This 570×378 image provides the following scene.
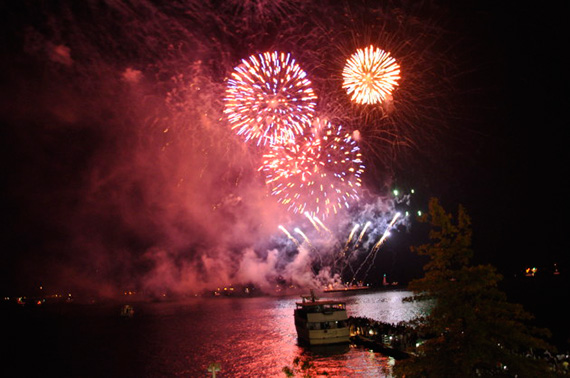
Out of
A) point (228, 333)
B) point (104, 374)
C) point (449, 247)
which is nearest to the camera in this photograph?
point (449, 247)

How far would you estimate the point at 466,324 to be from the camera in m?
12.2

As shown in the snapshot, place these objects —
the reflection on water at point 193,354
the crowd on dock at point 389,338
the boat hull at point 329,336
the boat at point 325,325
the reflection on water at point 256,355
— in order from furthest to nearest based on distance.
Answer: the boat at point 325,325, the boat hull at point 329,336, the reflection on water at point 193,354, the reflection on water at point 256,355, the crowd on dock at point 389,338

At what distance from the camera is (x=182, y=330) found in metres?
83.2

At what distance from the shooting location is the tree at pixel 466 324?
1180 cm

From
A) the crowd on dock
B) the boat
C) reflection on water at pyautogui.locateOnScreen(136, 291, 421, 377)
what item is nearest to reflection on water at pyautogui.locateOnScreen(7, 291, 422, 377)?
reflection on water at pyautogui.locateOnScreen(136, 291, 421, 377)

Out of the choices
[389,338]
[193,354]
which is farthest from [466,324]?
[193,354]

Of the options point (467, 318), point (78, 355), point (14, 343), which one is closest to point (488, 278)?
point (467, 318)

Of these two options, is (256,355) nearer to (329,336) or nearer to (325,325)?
(325,325)

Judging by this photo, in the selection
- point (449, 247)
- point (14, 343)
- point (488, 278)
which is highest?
point (449, 247)

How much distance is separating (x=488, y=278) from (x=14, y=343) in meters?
94.4

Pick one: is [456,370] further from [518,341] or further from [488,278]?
[488,278]

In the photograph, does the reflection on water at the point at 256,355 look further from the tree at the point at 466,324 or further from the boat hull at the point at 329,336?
the tree at the point at 466,324

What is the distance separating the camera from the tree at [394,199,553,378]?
38.7 ft

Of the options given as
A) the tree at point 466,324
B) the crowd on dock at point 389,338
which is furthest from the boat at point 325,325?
the tree at point 466,324
